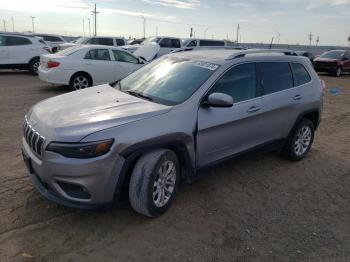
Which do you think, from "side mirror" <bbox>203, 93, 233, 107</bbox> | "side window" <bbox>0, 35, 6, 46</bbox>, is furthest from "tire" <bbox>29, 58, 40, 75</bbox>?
"side mirror" <bbox>203, 93, 233, 107</bbox>

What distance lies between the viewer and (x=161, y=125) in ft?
12.0

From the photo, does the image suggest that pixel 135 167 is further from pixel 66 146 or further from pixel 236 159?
pixel 236 159

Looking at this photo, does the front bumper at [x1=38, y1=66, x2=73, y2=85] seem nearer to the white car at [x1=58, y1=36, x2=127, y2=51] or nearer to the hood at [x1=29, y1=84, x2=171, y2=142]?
the hood at [x1=29, y1=84, x2=171, y2=142]

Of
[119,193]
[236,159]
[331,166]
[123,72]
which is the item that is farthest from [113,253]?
[123,72]

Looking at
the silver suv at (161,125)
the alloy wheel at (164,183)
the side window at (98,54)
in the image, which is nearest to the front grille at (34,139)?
the silver suv at (161,125)

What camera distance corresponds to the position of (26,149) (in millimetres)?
3801

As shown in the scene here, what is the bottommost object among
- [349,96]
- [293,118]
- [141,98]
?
[349,96]

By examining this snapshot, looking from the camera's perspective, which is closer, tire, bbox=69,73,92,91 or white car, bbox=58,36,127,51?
tire, bbox=69,73,92,91

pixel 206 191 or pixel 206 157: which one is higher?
pixel 206 157

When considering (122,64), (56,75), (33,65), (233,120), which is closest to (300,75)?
(233,120)

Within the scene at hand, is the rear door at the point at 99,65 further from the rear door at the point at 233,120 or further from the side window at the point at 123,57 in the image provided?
the rear door at the point at 233,120

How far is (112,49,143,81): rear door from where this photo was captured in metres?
12.1

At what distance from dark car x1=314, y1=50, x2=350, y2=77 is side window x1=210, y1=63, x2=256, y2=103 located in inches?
775

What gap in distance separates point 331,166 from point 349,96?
31.1ft
